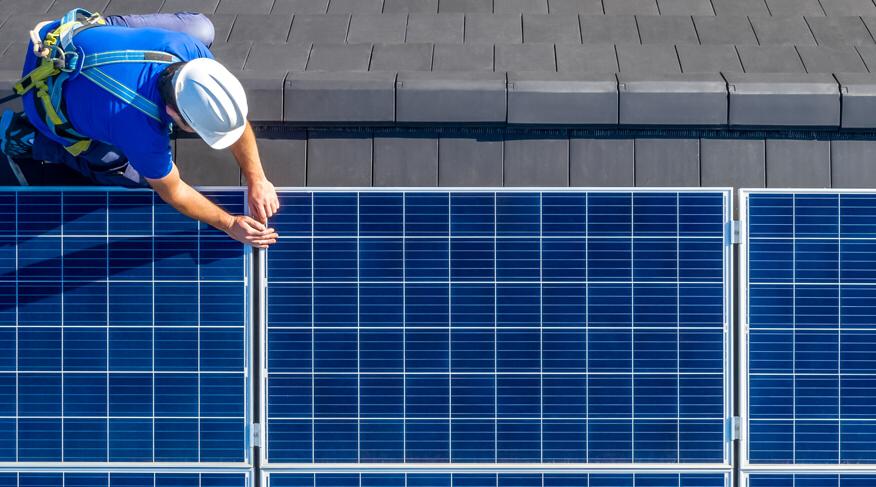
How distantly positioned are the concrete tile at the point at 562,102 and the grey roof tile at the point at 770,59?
1288 mm

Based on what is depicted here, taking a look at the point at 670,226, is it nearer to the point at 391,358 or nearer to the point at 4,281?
the point at 391,358

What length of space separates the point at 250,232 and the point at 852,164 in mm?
4621

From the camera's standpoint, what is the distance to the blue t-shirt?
5980 millimetres

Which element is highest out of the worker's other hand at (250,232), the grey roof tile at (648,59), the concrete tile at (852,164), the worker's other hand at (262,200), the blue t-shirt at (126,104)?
the grey roof tile at (648,59)

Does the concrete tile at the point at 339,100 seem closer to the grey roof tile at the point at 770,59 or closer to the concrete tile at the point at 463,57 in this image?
the concrete tile at the point at 463,57

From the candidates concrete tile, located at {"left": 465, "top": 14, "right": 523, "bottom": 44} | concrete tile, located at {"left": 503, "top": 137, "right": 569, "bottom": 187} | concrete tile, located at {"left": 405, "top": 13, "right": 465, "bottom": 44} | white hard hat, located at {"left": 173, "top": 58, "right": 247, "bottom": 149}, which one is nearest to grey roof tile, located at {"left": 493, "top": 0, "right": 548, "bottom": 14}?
concrete tile, located at {"left": 465, "top": 14, "right": 523, "bottom": 44}

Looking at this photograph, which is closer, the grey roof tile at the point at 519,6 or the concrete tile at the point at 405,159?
the concrete tile at the point at 405,159

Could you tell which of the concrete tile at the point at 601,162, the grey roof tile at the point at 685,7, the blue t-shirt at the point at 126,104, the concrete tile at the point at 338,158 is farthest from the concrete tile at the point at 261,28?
the grey roof tile at the point at 685,7

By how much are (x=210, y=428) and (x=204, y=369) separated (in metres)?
0.46

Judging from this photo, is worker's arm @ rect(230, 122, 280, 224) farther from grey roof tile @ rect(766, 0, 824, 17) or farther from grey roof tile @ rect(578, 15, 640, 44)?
grey roof tile @ rect(766, 0, 824, 17)

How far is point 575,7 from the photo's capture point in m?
7.80

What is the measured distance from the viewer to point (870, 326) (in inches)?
267

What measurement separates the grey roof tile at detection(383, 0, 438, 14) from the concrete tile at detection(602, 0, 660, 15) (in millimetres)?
1506

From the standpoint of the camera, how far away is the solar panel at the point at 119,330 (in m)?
6.75
